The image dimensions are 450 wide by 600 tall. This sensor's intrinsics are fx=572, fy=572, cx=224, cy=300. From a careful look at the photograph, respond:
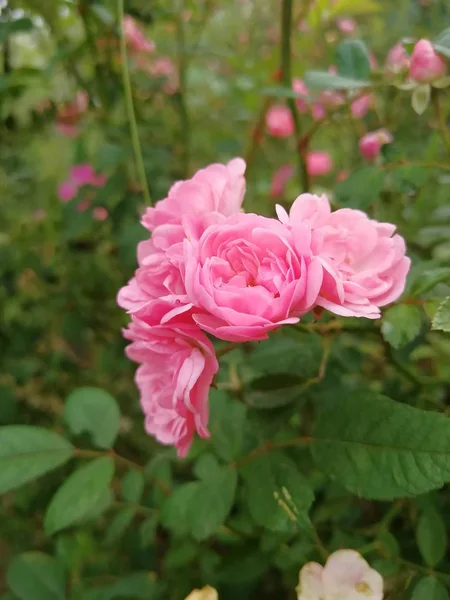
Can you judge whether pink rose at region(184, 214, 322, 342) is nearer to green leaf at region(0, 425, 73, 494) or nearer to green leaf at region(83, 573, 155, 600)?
green leaf at region(0, 425, 73, 494)

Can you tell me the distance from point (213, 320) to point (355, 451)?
0.49ft

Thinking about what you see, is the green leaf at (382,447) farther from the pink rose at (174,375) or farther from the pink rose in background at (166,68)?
the pink rose in background at (166,68)

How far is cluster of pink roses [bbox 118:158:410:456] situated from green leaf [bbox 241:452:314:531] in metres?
0.08

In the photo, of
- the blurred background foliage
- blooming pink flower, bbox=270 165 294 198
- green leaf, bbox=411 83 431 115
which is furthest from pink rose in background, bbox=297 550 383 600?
blooming pink flower, bbox=270 165 294 198

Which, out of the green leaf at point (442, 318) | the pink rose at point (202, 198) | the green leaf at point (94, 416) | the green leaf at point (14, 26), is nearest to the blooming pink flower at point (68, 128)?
the green leaf at point (14, 26)

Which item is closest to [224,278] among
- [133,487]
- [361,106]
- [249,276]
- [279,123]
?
[249,276]

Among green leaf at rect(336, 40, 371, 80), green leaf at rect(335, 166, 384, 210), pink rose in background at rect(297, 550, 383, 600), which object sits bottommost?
pink rose in background at rect(297, 550, 383, 600)

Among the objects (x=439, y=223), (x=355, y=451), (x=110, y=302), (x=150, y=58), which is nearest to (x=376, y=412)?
(x=355, y=451)

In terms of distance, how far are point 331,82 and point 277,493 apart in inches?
14.2

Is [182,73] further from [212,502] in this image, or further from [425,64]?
[212,502]

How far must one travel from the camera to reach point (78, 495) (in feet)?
1.58

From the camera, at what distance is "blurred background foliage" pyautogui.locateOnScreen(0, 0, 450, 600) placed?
472 millimetres

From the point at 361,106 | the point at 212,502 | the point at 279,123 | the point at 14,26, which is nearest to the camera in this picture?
the point at 212,502

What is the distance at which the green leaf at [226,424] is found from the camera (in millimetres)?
512
